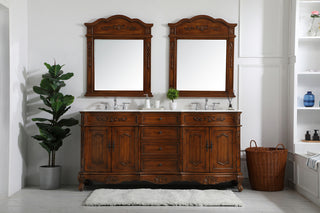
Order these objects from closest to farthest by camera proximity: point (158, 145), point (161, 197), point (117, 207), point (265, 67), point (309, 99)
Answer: point (117, 207), point (161, 197), point (158, 145), point (309, 99), point (265, 67)

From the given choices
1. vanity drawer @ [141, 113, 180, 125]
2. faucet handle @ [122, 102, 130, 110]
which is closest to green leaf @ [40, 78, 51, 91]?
faucet handle @ [122, 102, 130, 110]

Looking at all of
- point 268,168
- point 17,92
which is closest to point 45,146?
point 17,92

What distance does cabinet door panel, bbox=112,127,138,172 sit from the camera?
462 cm

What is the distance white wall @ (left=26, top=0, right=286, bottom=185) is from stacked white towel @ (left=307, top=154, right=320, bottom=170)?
0.98 metres

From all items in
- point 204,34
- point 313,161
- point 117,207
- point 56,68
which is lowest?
point 117,207

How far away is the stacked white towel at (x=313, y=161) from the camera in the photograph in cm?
402

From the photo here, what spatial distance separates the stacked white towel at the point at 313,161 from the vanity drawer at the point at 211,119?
3.16 ft

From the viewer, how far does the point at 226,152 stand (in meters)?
4.62

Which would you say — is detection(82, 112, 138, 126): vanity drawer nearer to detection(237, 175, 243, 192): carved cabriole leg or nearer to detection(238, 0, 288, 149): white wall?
detection(237, 175, 243, 192): carved cabriole leg

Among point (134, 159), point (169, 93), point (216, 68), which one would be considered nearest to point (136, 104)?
point (169, 93)

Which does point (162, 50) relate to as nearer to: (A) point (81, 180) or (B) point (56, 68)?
(B) point (56, 68)

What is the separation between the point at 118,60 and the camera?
16.8 feet

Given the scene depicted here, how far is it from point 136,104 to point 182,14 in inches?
57.3

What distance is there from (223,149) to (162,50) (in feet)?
5.44
